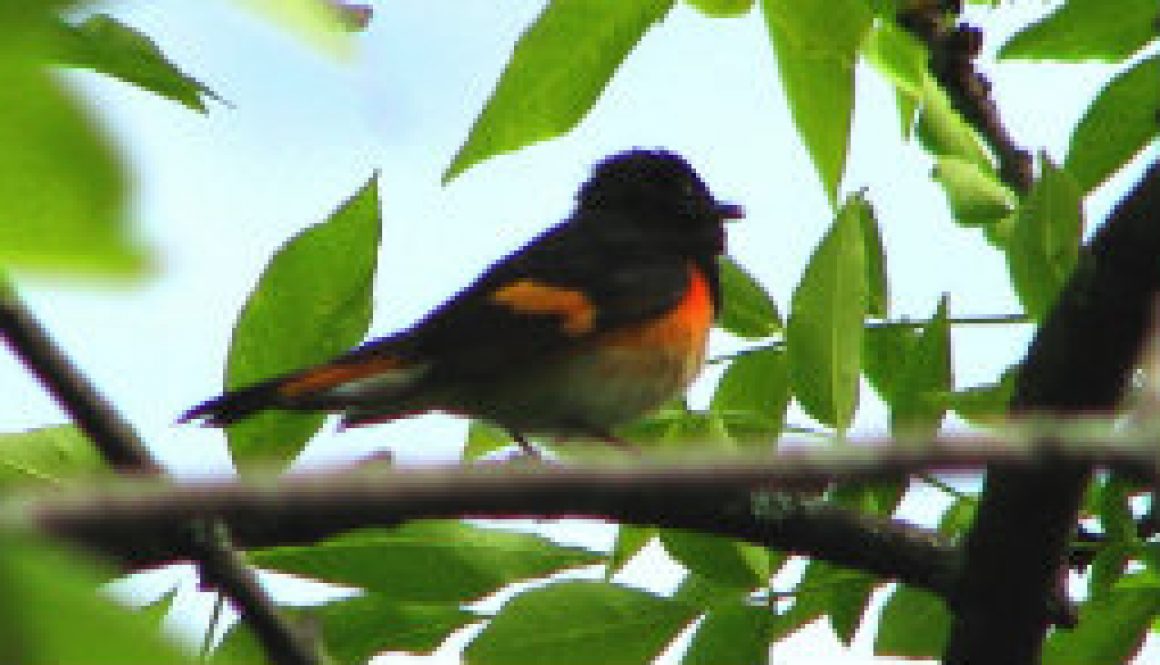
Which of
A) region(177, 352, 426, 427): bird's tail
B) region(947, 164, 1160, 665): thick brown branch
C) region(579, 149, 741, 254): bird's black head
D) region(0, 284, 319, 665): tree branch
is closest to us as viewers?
region(0, 284, 319, 665): tree branch

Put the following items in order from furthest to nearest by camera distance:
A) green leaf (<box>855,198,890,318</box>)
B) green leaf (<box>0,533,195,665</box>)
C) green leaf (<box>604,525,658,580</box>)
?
green leaf (<box>855,198,890,318</box>), green leaf (<box>604,525,658,580</box>), green leaf (<box>0,533,195,665</box>)

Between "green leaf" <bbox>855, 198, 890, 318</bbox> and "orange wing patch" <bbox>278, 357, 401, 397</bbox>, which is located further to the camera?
"green leaf" <bbox>855, 198, 890, 318</bbox>

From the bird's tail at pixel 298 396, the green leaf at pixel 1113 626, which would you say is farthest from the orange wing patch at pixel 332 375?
the green leaf at pixel 1113 626

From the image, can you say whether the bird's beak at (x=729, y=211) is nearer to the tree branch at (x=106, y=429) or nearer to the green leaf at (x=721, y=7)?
the green leaf at (x=721, y=7)

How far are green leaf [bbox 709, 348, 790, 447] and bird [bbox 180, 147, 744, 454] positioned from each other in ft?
1.35

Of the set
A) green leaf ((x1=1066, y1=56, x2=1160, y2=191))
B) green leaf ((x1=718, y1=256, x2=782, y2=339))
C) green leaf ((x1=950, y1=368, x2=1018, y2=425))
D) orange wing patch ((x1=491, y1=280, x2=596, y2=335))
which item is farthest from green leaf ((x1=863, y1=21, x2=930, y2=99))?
orange wing patch ((x1=491, y1=280, x2=596, y2=335))

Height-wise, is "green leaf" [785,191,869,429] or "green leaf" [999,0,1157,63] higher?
"green leaf" [999,0,1157,63]

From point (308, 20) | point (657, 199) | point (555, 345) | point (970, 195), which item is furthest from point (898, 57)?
point (657, 199)

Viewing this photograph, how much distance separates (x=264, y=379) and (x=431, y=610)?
0.36m

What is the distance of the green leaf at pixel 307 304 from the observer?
2.18 metres

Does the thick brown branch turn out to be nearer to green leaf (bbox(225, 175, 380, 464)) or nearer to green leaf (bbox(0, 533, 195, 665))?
green leaf (bbox(225, 175, 380, 464))

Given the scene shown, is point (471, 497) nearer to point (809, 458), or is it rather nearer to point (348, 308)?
point (809, 458)

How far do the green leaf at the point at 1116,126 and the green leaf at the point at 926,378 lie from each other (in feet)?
0.93

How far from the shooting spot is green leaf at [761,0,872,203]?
7.13ft
